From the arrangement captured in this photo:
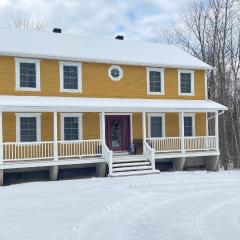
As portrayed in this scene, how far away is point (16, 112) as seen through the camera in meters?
19.9

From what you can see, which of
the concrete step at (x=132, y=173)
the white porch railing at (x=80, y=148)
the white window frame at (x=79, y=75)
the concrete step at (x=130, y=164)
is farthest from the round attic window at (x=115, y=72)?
the concrete step at (x=132, y=173)

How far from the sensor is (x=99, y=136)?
22328 millimetres

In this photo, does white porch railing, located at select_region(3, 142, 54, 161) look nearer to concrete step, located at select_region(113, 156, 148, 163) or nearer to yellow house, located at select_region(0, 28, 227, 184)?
yellow house, located at select_region(0, 28, 227, 184)

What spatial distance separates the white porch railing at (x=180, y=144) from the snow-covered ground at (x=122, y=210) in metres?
4.00

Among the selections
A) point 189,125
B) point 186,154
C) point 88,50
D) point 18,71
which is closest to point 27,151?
point 18,71

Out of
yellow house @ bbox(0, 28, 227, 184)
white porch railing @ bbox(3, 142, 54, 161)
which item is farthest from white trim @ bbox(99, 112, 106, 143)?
Result: white porch railing @ bbox(3, 142, 54, 161)

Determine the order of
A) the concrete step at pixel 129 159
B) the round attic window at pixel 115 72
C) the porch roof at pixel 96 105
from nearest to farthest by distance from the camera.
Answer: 1. the porch roof at pixel 96 105
2. the concrete step at pixel 129 159
3. the round attic window at pixel 115 72

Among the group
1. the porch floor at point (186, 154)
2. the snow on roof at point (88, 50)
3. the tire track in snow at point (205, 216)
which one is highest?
the snow on roof at point (88, 50)

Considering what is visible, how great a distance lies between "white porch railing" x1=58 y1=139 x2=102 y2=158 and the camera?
66.2ft

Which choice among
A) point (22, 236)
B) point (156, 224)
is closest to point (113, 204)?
point (156, 224)

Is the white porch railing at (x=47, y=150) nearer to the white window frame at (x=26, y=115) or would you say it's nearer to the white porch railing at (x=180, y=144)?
the white window frame at (x=26, y=115)

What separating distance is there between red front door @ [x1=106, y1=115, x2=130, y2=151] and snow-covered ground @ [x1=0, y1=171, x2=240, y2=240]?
15.6 feet

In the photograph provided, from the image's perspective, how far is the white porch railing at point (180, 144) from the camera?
22531 millimetres

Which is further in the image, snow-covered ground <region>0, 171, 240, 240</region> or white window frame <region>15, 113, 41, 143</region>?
white window frame <region>15, 113, 41, 143</region>
